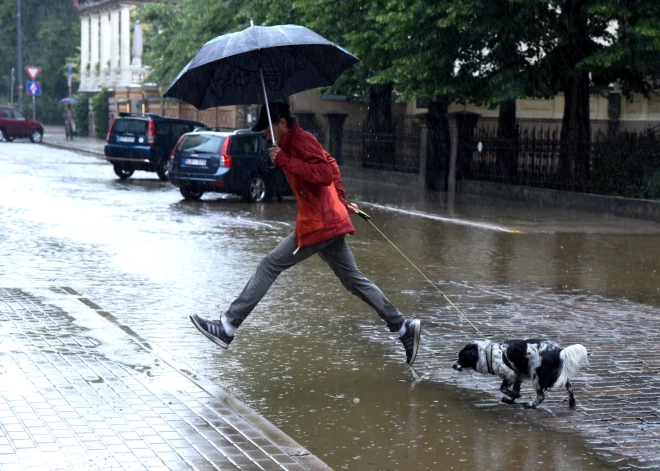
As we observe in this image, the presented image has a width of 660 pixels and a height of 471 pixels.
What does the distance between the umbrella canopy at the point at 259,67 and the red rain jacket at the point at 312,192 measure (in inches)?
22.5

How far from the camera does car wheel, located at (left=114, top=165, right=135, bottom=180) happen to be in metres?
30.5

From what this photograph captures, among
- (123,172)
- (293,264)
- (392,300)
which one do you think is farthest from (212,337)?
(123,172)

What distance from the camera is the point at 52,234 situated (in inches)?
634

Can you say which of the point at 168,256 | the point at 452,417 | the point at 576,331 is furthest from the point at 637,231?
the point at 452,417

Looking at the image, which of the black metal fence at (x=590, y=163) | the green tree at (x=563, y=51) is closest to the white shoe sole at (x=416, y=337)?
the green tree at (x=563, y=51)

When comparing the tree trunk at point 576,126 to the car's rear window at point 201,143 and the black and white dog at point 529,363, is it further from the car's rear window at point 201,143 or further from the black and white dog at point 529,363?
the black and white dog at point 529,363

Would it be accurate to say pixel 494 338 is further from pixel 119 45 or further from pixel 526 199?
pixel 119 45

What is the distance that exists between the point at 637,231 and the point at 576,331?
9858 mm

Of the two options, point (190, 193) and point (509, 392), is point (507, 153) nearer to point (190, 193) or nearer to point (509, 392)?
point (190, 193)

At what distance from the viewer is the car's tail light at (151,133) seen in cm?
2995

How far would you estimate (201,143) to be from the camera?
2341cm

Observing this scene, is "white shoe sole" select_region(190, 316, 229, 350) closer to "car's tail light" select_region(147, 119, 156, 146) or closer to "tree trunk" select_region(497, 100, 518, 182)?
"tree trunk" select_region(497, 100, 518, 182)

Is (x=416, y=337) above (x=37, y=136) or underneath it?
underneath

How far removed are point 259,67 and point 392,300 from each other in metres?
3.54
